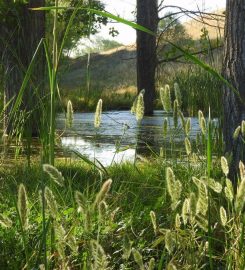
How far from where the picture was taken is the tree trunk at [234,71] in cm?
299

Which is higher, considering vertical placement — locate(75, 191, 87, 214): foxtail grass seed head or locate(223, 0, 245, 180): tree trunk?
locate(223, 0, 245, 180): tree trunk

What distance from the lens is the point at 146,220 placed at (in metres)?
2.42

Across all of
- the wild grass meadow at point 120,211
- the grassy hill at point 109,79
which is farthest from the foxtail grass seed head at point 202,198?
the grassy hill at point 109,79

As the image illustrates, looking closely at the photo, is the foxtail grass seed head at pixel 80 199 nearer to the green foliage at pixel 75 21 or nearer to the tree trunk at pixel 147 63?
the green foliage at pixel 75 21

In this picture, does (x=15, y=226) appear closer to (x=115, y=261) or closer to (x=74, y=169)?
(x=115, y=261)

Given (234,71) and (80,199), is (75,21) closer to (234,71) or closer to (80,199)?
(234,71)

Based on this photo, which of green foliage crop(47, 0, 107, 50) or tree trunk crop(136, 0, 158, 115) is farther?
tree trunk crop(136, 0, 158, 115)

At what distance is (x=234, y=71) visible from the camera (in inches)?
120

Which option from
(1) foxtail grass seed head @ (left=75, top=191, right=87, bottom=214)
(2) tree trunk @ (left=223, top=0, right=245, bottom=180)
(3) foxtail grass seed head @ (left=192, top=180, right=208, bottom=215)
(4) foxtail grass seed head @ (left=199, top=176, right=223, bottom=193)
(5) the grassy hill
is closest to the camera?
(1) foxtail grass seed head @ (left=75, top=191, right=87, bottom=214)

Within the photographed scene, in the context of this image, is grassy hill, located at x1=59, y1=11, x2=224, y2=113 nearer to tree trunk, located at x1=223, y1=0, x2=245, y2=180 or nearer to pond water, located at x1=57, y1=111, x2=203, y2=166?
pond water, located at x1=57, y1=111, x2=203, y2=166

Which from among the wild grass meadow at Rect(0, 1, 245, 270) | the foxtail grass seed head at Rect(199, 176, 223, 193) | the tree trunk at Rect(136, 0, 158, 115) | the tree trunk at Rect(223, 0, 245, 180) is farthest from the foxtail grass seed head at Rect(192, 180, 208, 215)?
the tree trunk at Rect(136, 0, 158, 115)

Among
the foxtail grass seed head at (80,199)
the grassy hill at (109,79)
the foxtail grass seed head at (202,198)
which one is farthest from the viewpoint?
the grassy hill at (109,79)

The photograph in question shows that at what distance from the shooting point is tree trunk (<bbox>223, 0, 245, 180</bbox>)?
2988 millimetres

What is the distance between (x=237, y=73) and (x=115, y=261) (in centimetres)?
142
